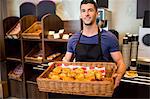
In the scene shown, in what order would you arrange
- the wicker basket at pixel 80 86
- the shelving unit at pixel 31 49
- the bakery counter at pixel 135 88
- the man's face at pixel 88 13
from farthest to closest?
the shelving unit at pixel 31 49
the bakery counter at pixel 135 88
the man's face at pixel 88 13
the wicker basket at pixel 80 86

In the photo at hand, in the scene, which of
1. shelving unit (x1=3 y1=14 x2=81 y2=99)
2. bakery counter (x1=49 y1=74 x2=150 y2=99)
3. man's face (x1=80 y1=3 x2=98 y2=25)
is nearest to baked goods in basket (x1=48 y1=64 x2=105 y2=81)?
man's face (x1=80 y1=3 x2=98 y2=25)

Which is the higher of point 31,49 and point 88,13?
point 88,13

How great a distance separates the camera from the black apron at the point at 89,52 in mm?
1876

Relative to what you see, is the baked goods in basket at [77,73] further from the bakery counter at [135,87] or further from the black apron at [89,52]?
the bakery counter at [135,87]

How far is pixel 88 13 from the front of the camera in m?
1.81

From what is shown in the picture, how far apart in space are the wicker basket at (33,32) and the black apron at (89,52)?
1072 millimetres

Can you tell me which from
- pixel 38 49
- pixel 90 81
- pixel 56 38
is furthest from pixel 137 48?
pixel 38 49

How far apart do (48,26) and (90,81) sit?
5.41ft

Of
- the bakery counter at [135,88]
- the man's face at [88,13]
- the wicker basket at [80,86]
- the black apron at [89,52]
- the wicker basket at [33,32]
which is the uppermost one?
the man's face at [88,13]

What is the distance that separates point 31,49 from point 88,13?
67.2 inches

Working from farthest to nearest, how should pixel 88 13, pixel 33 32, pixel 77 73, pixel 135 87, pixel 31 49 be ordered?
1. pixel 31 49
2. pixel 33 32
3. pixel 135 87
4. pixel 88 13
5. pixel 77 73

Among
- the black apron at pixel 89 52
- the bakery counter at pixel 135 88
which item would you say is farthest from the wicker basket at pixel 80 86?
the bakery counter at pixel 135 88

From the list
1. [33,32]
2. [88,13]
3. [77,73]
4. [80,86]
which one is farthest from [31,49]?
[80,86]

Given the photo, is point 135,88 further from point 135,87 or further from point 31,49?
point 31,49
